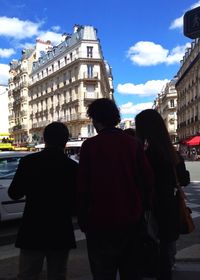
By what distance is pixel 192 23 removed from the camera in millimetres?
4707

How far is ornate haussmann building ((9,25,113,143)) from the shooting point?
67688mm

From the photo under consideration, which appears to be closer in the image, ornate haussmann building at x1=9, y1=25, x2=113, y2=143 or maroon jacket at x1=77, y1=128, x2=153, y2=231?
maroon jacket at x1=77, y1=128, x2=153, y2=231

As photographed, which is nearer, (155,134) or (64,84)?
(155,134)

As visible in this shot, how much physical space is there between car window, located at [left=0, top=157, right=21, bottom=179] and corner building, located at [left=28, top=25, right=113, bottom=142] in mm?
56176

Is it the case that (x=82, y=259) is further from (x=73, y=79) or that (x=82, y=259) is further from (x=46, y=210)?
(x=73, y=79)

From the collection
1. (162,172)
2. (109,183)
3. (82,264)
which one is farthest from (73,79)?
(109,183)

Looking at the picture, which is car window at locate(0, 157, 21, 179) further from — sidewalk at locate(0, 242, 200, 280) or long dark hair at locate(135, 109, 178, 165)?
long dark hair at locate(135, 109, 178, 165)

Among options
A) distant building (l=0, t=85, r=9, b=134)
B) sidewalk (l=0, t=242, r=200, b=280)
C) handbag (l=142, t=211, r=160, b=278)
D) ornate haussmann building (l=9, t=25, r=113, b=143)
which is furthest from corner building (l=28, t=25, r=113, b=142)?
handbag (l=142, t=211, r=160, b=278)

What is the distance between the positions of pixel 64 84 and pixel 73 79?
398 centimetres

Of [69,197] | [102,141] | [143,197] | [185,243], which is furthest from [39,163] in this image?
[185,243]

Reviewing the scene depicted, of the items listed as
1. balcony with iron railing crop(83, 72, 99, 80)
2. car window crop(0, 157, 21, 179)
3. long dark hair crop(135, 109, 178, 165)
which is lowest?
car window crop(0, 157, 21, 179)

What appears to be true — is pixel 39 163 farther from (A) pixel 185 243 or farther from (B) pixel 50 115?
(B) pixel 50 115

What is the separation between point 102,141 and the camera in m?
2.85

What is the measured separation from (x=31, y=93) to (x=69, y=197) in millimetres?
87840
